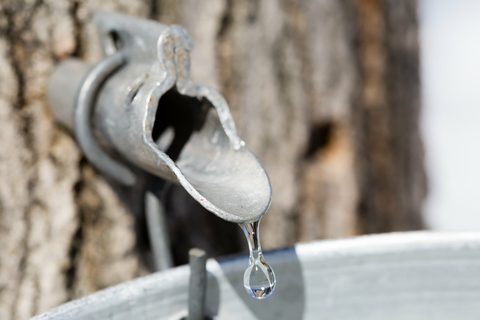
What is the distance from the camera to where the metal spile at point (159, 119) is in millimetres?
518

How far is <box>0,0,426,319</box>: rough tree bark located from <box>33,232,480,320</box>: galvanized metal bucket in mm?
271

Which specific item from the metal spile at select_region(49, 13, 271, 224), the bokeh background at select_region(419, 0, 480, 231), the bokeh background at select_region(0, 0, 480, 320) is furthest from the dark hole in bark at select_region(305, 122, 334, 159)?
the bokeh background at select_region(419, 0, 480, 231)

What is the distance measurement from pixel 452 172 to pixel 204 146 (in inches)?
107

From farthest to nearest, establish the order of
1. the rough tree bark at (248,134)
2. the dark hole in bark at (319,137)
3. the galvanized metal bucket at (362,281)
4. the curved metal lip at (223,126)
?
the dark hole in bark at (319,137)
the rough tree bark at (248,134)
the galvanized metal bucket at (362,281)
the curved metal lip at (223,126)

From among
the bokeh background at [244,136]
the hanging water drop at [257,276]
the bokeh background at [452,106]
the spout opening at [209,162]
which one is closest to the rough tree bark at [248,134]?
the bokeh background at [244,136]

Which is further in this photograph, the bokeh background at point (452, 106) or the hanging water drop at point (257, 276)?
the bokeh background at point (452, 106)

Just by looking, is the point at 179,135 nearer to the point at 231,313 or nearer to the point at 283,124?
the point at 231,313

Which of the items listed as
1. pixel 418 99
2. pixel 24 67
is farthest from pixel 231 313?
pixel 418 99

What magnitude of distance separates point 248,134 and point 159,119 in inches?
13.7

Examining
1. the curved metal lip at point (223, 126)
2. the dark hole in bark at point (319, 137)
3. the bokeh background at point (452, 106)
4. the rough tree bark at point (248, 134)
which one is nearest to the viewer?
the curved metal lip at point (223, 126)

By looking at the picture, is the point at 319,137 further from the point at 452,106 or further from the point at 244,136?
the point at 452,106

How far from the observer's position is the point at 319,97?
3.79 ft

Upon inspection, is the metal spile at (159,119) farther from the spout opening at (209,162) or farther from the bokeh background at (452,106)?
the bokeh background at (452,106)

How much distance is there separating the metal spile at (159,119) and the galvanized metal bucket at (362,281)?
0.12 m
